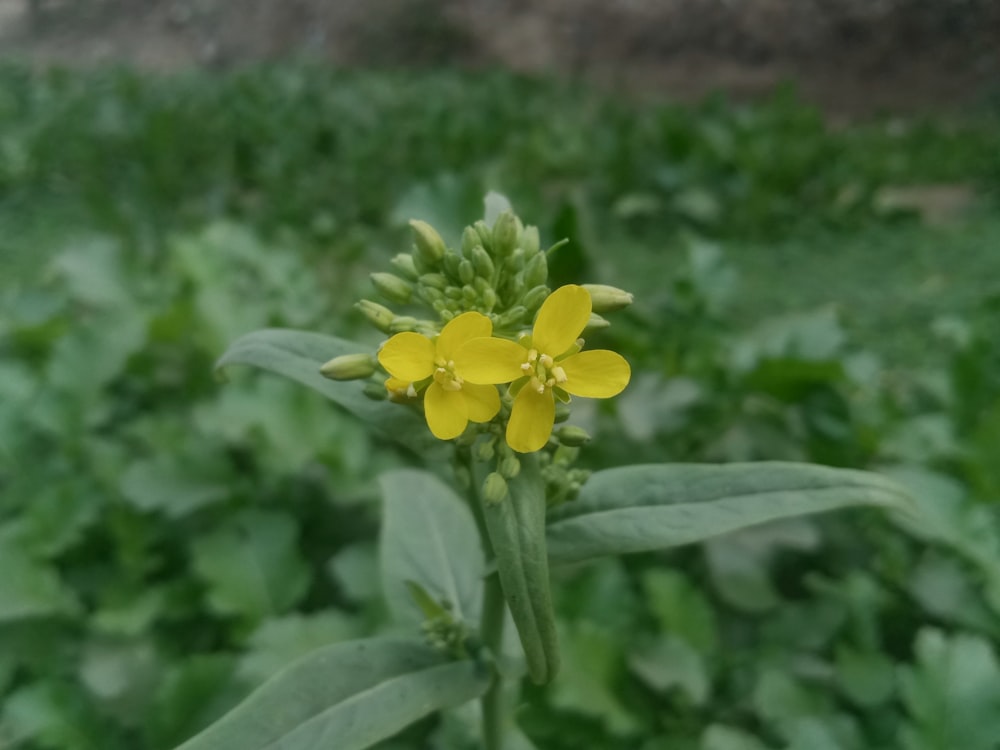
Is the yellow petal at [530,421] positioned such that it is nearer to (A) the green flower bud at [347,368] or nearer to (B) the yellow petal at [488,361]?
(B) the yellow petal at [488,361]

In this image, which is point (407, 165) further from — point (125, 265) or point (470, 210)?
point (125, 265)

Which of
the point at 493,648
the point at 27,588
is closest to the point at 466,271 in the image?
the point at 493,648

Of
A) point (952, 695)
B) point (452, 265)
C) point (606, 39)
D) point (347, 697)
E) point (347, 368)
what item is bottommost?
point (952, 695)

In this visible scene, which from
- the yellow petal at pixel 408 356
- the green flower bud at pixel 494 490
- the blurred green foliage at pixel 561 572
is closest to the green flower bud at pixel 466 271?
the yellow petal at pixel 408 356

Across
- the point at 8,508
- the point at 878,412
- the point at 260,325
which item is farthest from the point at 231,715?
the point at 878,412

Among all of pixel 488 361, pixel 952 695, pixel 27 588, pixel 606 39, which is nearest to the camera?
pixel 488 361

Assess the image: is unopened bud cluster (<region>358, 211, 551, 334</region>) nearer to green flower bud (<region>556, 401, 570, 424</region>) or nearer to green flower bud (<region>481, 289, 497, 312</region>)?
green flower bud (<region>481, 289, 497, 312</region>)

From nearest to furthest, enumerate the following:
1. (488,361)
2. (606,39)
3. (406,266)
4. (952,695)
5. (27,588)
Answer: (488,361)
(406,266)
(952,695)
(27,588)
(606,39)

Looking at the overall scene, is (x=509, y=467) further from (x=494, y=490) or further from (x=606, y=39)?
(x=606, y=39)
